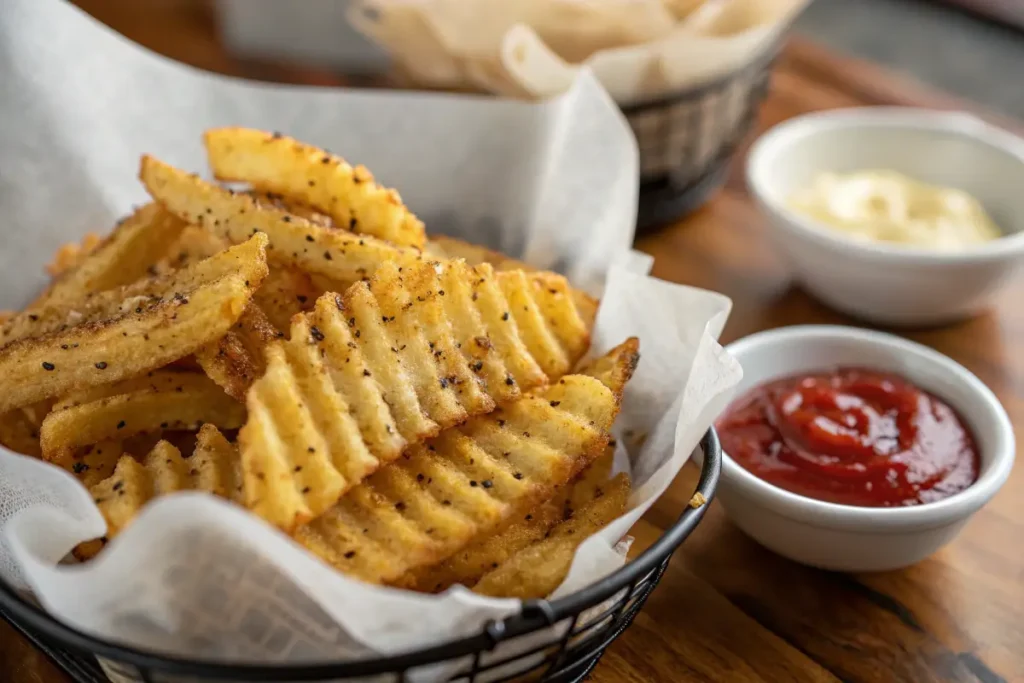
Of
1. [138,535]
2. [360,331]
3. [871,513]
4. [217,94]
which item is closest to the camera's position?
[138,535]

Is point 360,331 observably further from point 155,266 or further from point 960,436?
point 960,436

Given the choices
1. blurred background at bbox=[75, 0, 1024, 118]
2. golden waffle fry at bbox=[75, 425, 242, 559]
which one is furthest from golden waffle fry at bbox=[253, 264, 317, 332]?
blurred background at bbox=[75, 0, 1024, 118]

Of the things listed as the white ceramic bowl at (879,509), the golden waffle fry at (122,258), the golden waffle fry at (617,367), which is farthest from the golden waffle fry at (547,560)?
the golden waffle fry at (122,258)

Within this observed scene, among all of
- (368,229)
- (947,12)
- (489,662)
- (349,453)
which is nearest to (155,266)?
(368,229)

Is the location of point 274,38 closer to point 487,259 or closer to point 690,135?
point 690,135

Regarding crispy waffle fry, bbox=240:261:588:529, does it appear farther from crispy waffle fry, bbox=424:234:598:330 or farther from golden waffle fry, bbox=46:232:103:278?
golden waffle fry, bbox=46:232:103:278
